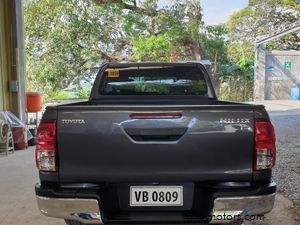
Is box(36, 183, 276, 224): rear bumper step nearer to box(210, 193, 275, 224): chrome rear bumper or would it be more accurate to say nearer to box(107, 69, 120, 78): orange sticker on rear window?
box(210, 193, 275, 224): chrome rear bumper

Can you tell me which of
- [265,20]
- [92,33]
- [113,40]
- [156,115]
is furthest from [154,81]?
[265,20]

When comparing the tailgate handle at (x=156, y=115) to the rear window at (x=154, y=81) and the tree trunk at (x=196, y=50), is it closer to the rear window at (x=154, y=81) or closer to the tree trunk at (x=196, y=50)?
the rear window at (x=154, y=81)

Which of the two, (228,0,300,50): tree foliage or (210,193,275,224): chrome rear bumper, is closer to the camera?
(210,193,275,224): chrome rear bumper

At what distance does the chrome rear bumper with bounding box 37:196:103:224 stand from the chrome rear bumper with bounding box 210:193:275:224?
76cm

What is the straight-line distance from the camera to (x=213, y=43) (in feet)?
60.5

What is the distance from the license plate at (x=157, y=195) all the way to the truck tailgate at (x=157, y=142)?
100 mm

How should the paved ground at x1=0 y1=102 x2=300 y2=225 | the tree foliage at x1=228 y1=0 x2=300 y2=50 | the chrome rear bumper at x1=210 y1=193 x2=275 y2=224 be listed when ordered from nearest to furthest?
the chrome rear bumper at x1=210 y1=193 x2=275 y2=224 → the paved ground at x1=0 y1=102 x2=300 y2=225 → the tree foliage at x1=228 y1=0 x2=300 y2=50

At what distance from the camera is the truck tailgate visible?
7.77 ft

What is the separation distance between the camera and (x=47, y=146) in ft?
7.95

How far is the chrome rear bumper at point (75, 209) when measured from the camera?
2.37 meters

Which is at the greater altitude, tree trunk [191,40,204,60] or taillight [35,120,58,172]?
tree trunk [191,40,204,60]

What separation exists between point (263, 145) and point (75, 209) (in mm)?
1292

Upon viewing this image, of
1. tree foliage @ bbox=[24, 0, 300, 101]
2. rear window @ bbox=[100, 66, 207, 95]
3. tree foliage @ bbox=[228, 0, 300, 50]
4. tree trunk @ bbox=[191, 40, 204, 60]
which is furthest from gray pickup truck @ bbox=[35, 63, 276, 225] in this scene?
tree foliage @ bbox=[228, 0, 300, 50]

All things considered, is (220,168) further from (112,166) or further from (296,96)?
(296,96)
